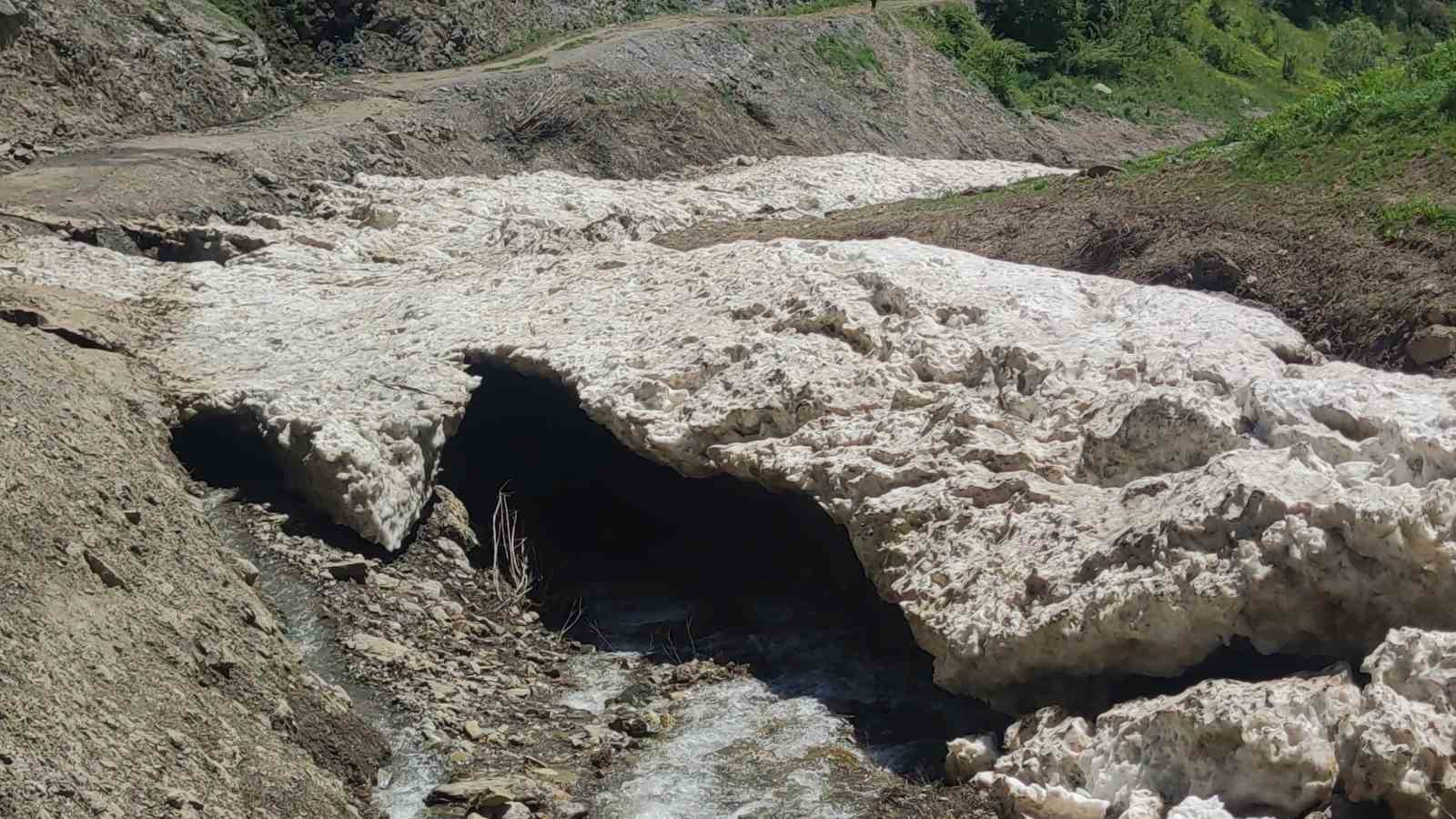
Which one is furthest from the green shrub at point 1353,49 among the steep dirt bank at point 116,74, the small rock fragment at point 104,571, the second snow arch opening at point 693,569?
the small rock fragment at point 104,571

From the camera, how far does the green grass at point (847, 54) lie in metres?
30.6

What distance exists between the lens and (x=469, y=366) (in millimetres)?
12367

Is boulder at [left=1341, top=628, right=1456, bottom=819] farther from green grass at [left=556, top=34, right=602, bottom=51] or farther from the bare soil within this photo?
green grass at [left=556, top=34, right=602, bottom=51]

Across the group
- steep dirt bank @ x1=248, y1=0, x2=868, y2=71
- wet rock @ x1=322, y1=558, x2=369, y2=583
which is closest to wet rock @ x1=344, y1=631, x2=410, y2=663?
wet rock @ x1=322, y1=558, x2=369, y2=583

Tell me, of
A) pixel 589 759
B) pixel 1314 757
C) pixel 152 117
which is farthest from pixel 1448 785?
pixel 152 117

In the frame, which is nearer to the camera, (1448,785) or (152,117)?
(1448,785)

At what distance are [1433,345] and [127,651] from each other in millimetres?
7729

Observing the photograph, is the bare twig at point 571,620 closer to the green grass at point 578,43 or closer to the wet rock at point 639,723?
the wet rock at point 639,723

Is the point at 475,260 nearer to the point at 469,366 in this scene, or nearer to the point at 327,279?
the point at 327,279

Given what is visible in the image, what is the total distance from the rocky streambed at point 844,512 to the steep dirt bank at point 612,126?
3.30 metres

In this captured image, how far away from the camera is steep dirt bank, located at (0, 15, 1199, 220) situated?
18172mm

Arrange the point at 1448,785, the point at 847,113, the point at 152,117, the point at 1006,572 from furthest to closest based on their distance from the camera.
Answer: the point at 847,113
the point at 152,117
the point at 1006,572
the point at 1448,785

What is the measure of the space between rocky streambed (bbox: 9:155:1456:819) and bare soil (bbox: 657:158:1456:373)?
0.91 meters

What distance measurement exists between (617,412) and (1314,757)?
5.13 m
